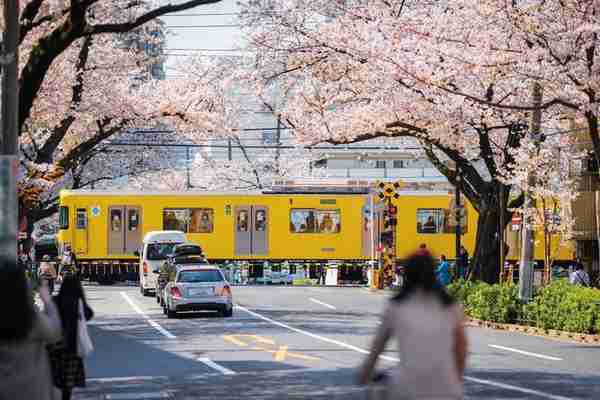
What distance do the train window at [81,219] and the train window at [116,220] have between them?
3.80 feet

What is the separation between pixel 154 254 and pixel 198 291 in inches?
502

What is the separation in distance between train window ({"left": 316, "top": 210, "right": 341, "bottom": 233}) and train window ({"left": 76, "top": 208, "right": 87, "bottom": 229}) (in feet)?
33.1

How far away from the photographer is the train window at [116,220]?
56594mm

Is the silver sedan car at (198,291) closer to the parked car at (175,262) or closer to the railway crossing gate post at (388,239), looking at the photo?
the parked car at (175,262)

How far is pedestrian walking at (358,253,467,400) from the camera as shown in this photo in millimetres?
7551

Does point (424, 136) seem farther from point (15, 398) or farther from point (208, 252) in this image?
point (15, 398)

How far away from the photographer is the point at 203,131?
1882 inches

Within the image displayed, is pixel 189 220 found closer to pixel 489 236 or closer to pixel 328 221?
pixel 328 221

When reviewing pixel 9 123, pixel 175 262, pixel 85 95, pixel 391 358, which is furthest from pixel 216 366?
pixel 85 95

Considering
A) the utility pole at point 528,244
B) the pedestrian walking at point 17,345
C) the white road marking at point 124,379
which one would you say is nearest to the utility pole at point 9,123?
the white road marking at point 124,379

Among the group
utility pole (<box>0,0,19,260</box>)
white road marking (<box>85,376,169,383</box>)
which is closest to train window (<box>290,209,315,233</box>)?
white road marking (<box>85,376,169,383</box>)

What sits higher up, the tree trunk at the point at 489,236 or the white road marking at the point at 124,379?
the tree trunk at the point at 489,236

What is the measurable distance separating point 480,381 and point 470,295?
15.5 m

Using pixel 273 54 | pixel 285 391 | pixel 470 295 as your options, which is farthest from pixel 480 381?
pixel 273 54
